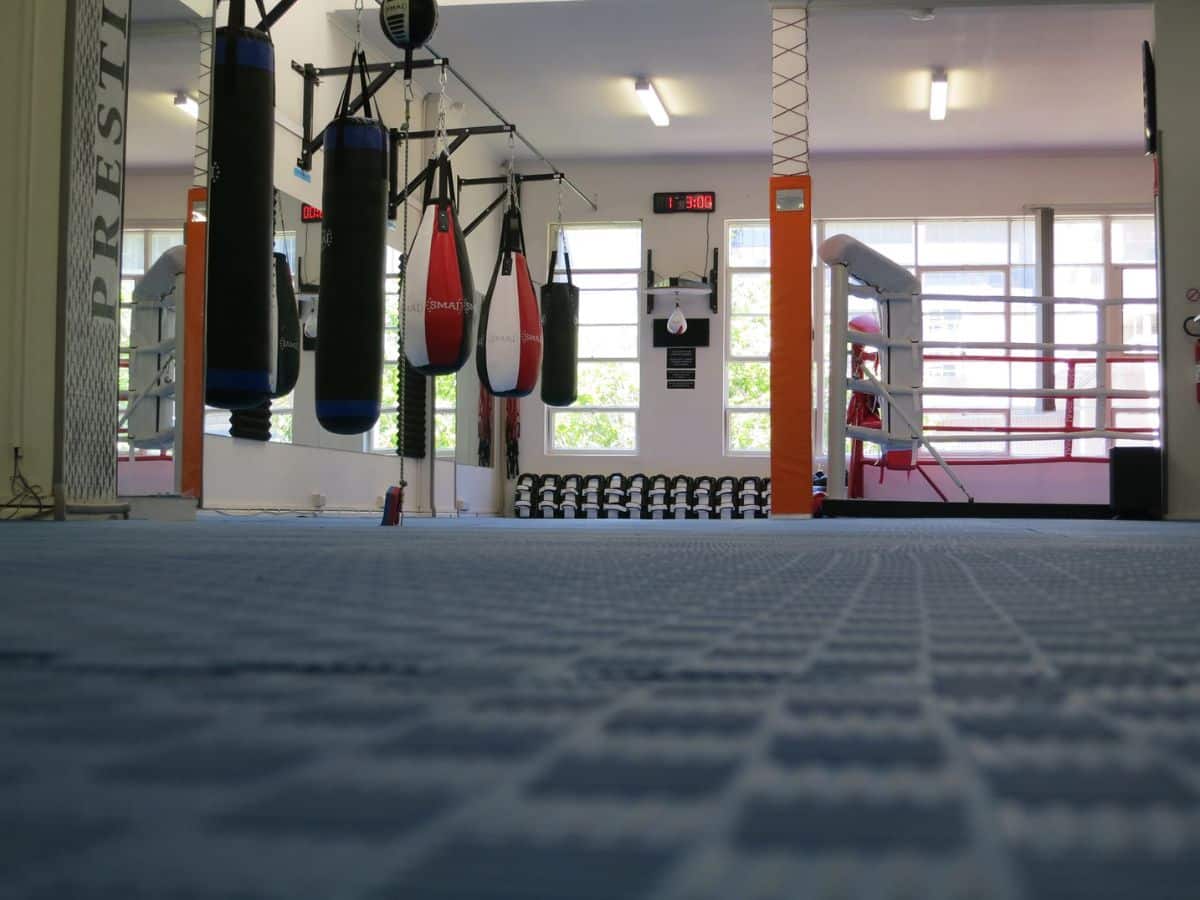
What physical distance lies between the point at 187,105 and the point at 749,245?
6.85 m

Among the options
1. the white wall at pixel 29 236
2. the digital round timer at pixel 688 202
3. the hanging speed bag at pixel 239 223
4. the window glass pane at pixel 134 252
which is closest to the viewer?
the hanging speed bag at pixel 239 223

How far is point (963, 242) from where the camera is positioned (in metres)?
10.5

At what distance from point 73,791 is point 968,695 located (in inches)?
10.1

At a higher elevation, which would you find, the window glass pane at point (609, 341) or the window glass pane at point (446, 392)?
the window glass pane at point (609, 341)

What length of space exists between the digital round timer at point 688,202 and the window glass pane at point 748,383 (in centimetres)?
141

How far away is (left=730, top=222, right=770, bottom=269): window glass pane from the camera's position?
10.6 metres

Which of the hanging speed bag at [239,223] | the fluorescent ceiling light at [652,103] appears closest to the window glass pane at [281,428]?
the fluorescent ceiling light at [652,103]

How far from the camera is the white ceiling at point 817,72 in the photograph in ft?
25.0

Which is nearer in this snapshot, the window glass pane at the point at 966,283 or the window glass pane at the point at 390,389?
the window glass pane at the point at 390,389

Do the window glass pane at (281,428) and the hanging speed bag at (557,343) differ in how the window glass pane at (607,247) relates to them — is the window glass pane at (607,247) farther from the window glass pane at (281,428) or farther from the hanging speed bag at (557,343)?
the window glass pane at (281,428)

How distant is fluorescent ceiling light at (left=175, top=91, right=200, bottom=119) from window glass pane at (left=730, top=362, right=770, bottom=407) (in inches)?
263

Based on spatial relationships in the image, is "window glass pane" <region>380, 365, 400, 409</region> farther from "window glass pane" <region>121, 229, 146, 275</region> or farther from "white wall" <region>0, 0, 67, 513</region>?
"white wall" <region>0, 0, 67, 513</region>

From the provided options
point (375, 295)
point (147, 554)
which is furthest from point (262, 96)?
point (147, 554)

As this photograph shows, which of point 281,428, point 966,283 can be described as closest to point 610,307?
point 966,283
